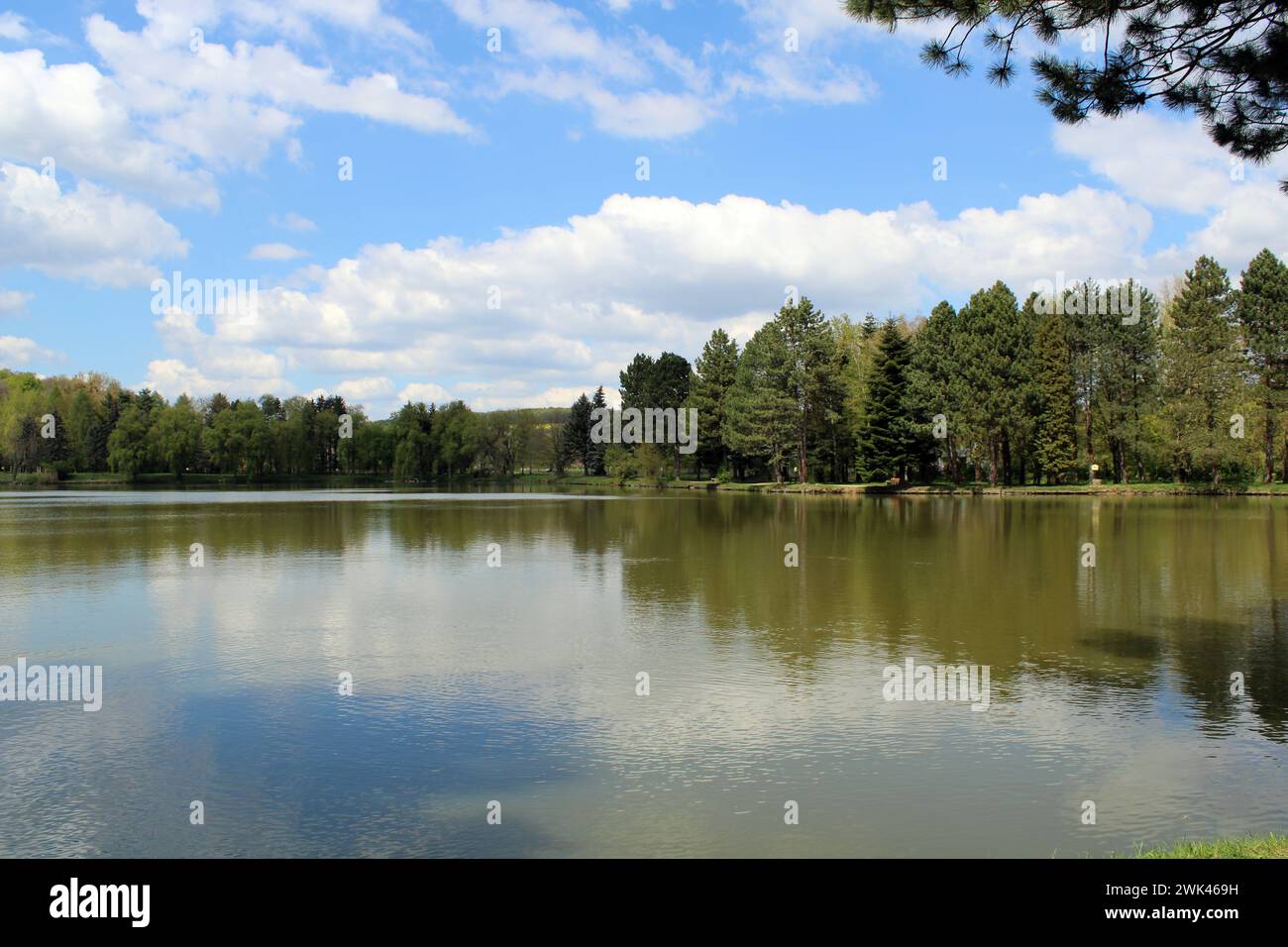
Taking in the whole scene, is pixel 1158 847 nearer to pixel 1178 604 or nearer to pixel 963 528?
pixel 1178 604

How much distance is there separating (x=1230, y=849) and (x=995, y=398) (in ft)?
200

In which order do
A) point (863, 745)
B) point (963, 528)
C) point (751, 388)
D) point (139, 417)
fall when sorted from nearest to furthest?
point (863, 745) < point (963, 528) < point (751, 388) < point (139, 417)

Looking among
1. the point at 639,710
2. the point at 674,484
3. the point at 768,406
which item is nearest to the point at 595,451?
the point at 674,484

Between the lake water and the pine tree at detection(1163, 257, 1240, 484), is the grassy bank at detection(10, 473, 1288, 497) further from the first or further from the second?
the lake water

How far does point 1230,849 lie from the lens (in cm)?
590

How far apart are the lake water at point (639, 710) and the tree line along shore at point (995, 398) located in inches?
1672

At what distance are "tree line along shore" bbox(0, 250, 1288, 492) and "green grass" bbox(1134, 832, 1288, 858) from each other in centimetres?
5958

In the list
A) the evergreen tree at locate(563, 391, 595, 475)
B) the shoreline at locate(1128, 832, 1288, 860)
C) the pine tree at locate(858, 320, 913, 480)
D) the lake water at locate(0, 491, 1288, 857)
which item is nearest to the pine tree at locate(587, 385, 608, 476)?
the evergreen tree at locate(563, 391, 595, 475)

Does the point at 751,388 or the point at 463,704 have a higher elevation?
the point at 751,388

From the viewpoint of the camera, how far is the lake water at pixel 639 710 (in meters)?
6.94
